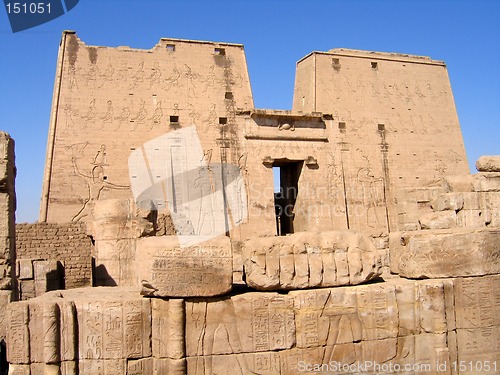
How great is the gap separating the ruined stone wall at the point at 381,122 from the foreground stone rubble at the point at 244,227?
0.05 m

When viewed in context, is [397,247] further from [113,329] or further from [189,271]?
[113,329]

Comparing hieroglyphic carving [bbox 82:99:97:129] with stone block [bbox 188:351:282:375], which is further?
hieroglyphic carving [bbox 82:99:97:129]

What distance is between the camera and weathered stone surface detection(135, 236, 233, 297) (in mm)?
5094

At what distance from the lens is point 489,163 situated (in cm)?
1038

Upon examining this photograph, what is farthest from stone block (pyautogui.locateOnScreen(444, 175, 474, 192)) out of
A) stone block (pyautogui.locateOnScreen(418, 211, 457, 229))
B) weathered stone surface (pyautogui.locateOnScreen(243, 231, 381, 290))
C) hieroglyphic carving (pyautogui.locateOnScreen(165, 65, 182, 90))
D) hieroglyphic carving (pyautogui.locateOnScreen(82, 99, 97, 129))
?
hieroglyphic carving (pyautogui.locateOnScreen(82, 99, 97, 129))

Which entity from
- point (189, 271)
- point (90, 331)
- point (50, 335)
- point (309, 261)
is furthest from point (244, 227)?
point (50, 335)

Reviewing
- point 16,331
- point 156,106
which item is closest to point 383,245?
point 156,106

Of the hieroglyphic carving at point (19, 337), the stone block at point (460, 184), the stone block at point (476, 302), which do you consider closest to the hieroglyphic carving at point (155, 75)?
the stone block at point (460, 184)

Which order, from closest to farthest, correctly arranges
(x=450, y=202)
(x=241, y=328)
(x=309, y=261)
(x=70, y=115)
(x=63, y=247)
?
(x=241, y=328), (x=309, y=261), (x=450, y=202), (x=63, y=247), (x=70, y=115)

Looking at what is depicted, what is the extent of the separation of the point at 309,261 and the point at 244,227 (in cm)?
940

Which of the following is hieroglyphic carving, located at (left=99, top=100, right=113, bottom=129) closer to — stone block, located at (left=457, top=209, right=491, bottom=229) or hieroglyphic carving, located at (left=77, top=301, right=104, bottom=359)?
stone block, located at (left=457, top=209, right=491, bottom=229)

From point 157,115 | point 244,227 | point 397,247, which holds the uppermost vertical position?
point 157,115

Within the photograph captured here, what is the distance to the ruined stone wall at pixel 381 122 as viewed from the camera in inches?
643

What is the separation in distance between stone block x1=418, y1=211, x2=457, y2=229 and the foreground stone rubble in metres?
0.04
